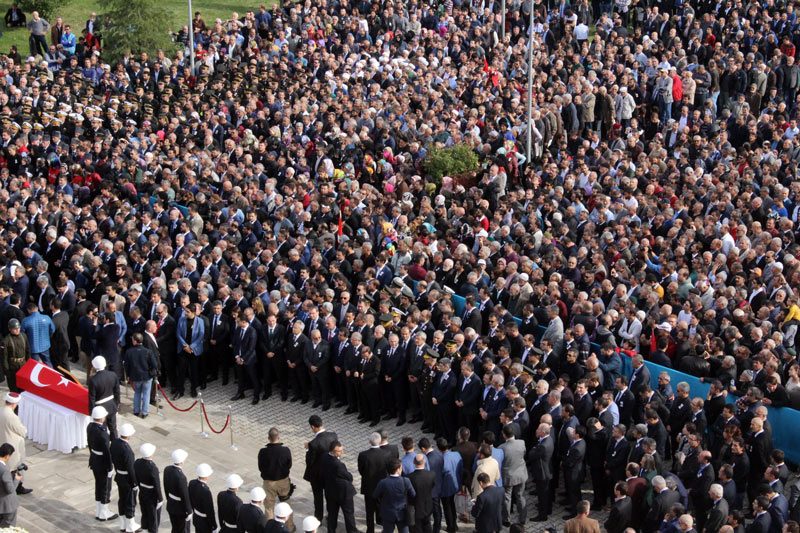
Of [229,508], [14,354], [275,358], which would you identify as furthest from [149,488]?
[14,354]

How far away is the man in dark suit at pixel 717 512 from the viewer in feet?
47.9

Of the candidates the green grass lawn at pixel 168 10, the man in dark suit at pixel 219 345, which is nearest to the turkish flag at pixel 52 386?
the man in dark suit at pixel 219 345

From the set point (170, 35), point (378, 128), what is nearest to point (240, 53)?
point (170, 35)

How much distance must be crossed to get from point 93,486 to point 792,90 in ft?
64.9

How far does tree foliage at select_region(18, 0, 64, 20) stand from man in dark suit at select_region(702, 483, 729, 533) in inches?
1146

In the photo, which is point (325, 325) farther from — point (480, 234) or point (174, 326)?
point (480, 234)

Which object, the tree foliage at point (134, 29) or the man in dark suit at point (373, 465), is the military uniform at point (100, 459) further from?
the tree foliage at point (134, 29)

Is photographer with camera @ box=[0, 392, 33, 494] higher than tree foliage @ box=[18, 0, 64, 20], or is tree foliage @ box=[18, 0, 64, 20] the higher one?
tree foliage @ box=[18, 0, 64, 20]

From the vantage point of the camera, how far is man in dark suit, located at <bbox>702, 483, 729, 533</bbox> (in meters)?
14.6

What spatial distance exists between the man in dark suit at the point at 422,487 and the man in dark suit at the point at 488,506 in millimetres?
616

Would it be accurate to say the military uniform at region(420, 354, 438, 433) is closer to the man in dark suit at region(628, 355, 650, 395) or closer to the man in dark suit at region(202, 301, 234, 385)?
the man in dark suit at region(628, 355, 650, 395)

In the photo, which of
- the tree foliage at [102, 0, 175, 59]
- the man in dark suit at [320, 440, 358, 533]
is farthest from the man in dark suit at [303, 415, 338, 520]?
the tree foliage at [102, 0, 175, 59]

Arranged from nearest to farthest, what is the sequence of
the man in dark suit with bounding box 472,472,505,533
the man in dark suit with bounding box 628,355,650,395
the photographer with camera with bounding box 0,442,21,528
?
the man in dark suit with bounding box 472,472,505,533
the photographer with camera with bounding box 0,442,21,528
the man in dark suit with bounding box 628,355,650,395

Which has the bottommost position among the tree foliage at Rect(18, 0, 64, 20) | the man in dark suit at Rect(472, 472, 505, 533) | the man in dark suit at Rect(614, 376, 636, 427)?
the man in dark suit at Rect(472, 472, 505, 533)
